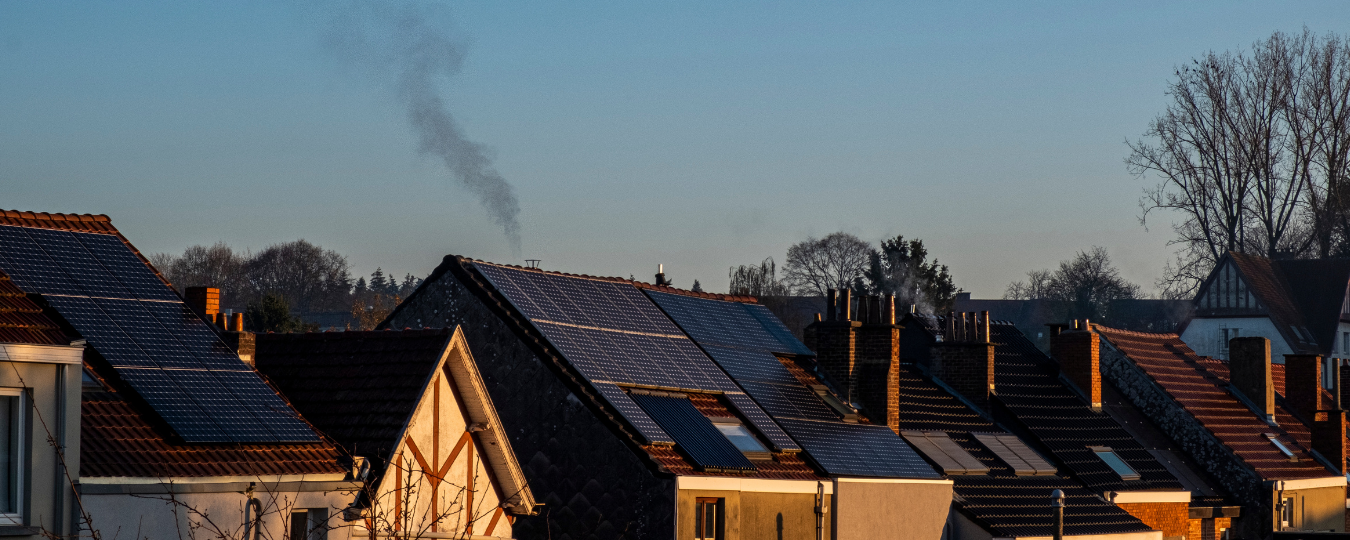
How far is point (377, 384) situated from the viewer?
20.1 metres

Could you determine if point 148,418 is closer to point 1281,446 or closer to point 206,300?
point 206,300

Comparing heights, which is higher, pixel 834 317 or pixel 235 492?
pixel 834 317

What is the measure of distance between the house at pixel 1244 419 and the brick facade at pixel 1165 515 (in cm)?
220

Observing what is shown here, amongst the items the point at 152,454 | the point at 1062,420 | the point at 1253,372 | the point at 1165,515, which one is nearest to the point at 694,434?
the point at 152,454

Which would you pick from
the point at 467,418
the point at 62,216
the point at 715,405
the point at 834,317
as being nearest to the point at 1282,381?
the point at 834,317

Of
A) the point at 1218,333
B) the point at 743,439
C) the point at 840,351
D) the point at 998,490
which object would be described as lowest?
the point at 998,490

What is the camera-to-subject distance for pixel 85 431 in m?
16.5

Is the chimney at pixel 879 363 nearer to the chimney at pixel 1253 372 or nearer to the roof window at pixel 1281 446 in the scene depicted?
the roof window at pixel 1281 446

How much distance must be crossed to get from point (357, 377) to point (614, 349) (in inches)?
235

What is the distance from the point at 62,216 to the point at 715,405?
1052cm

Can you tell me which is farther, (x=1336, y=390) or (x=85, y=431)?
(x=1336, y=390)

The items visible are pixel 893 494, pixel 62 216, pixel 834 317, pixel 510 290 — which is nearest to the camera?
pixel 62 216

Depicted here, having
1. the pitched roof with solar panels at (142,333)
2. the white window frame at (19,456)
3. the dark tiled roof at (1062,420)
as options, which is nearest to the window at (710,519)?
the pitched roof with solar panels at (142,333)

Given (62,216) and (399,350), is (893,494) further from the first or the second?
(62,216)
